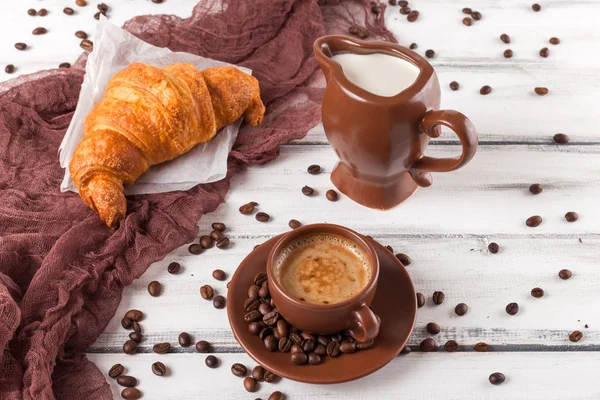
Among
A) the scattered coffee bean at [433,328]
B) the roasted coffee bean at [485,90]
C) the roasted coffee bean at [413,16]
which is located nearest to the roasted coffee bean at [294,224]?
the scattered coffee bean at [433,328]

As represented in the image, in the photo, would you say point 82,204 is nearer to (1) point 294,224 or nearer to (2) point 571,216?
(1) point 294,224

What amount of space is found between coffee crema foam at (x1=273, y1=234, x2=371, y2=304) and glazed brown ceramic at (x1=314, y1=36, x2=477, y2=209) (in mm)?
270

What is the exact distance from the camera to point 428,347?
1.54 meters

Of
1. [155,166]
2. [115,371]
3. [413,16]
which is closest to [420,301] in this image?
[115,371]

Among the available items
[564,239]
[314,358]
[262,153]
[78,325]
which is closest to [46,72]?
[262,153]

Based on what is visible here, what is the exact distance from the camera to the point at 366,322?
1337 mm

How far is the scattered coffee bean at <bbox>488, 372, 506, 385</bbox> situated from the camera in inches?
58.7

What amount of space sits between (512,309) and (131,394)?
927 millimetres

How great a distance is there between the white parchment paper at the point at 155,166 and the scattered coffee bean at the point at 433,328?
0.72 meters

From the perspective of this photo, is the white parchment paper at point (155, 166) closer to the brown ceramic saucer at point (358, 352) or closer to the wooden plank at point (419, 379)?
the brown ceramic saucer at point (358, 352)

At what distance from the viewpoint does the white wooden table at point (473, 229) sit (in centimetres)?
152

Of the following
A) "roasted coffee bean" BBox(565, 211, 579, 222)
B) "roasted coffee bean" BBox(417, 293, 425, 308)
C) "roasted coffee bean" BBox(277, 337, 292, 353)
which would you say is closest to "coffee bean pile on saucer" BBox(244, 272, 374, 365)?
"roasted coffee bean" BBox(277, 337, 292, 353)

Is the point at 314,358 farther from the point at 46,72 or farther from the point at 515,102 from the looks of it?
the point at 46,72

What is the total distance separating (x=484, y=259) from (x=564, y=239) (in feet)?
0.80
